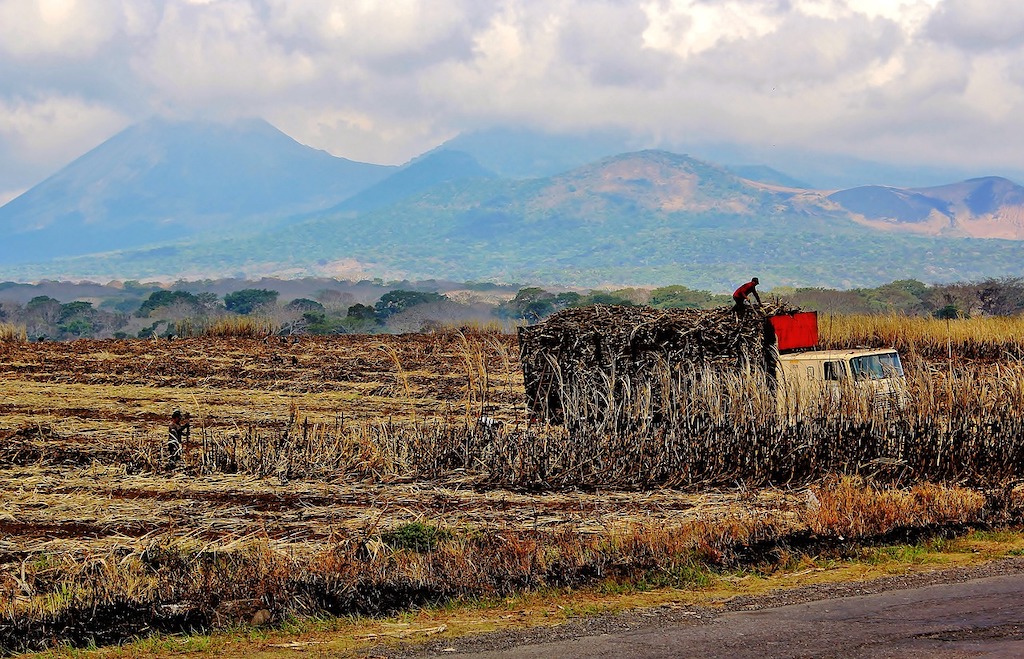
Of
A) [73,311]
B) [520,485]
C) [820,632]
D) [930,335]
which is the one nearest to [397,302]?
[73,311]

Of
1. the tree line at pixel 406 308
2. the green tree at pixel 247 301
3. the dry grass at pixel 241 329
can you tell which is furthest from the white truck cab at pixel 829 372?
the green tree at pixel 247 301

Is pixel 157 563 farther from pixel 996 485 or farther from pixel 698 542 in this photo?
pixel 996 485

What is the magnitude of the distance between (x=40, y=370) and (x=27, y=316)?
65.6m

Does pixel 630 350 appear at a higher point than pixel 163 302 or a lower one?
lower

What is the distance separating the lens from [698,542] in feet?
32.6

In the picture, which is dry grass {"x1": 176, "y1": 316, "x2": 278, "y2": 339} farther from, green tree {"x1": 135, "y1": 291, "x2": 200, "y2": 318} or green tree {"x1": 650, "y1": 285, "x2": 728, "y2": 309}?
green tree {"x1": 135, "y1": 291, "x2": 200, "y2": 318}

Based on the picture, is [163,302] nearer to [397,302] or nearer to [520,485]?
[397,302]

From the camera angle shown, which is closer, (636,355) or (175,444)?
(175,444)

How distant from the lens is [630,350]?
15797 millimetres

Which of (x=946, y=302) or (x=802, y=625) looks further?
(x=946, y=302)

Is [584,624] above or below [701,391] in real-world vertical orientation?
below

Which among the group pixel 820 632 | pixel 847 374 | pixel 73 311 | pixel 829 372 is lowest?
pixel 820 632

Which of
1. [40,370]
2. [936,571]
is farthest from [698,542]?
[40,370]

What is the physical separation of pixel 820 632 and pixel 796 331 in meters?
10.8
